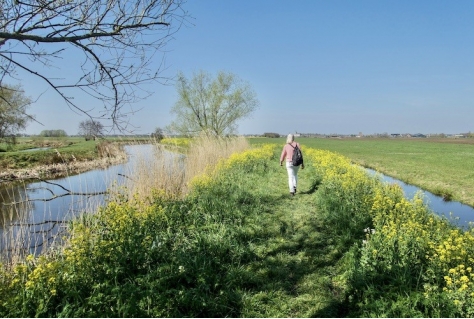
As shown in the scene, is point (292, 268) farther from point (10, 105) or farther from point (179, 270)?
point (10, 105)

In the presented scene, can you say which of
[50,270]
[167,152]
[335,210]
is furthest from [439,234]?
[167,152]

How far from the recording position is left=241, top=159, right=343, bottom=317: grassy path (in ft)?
11.4

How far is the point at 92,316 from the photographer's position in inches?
112

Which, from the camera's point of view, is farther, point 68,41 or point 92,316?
point 92,316

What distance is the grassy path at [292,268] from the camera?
11.4ft

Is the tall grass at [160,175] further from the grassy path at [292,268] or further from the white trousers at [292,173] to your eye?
the white trousers at [292,173]

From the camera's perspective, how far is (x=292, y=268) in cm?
443

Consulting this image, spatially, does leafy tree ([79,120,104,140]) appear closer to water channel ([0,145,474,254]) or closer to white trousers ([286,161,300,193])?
water channel ([0,145,474,254])

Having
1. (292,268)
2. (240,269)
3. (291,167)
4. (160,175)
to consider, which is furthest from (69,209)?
(291,167)

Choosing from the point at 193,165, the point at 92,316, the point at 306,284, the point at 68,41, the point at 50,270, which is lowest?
the point at 306,284

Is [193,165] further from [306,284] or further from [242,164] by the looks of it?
[306,284]

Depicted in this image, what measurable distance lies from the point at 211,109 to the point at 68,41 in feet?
121

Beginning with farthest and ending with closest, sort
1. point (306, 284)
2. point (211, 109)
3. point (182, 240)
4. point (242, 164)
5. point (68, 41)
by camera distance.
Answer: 1. point (211, 109)
2. point (242, 164)
3. point (182, 240)
4. point (306, 284)
5. point (68, 41)

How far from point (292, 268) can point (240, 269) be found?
0.84 m
